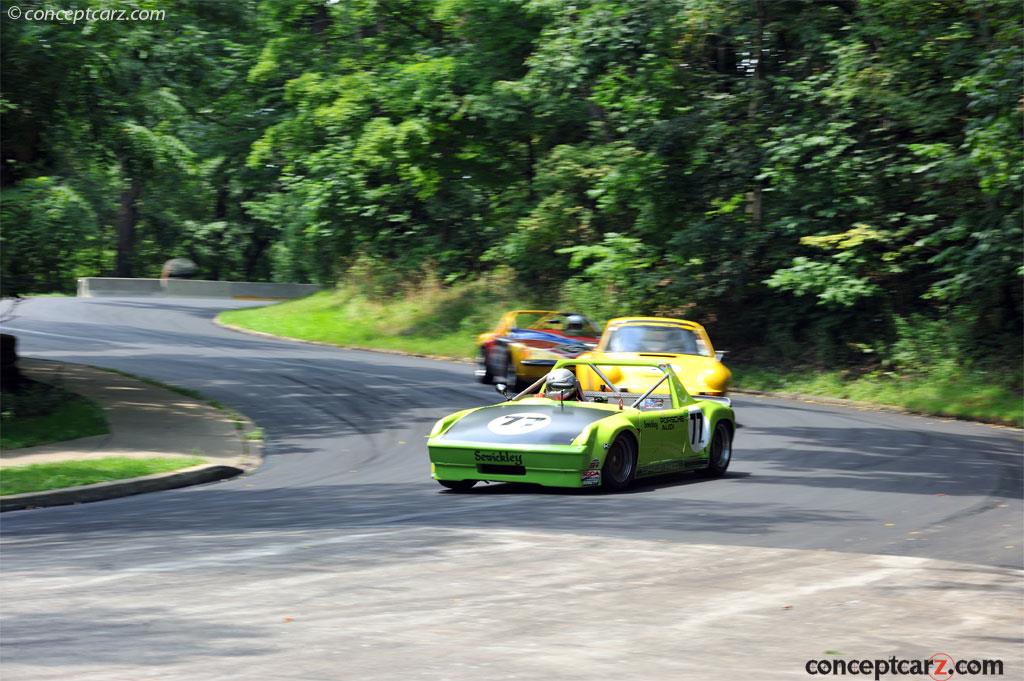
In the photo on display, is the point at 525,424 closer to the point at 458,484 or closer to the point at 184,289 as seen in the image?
the point at 458,484

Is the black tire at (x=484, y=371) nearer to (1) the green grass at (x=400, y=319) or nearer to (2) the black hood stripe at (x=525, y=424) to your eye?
(1) the green grass at (x=400, y=319)

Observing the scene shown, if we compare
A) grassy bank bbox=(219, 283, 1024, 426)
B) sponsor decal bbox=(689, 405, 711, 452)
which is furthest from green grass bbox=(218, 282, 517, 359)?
sponsor decal bbox=(689, 405, 711, 452)

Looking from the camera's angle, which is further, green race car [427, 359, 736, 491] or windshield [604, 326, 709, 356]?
windshield [604, 326, 709, 356]

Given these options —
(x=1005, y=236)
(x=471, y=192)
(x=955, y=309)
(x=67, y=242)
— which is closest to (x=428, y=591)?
(x=67, y=242)

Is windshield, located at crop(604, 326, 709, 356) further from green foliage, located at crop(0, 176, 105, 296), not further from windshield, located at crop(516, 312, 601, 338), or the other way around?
green foliage, located at crop(0, 176, 105, 296)

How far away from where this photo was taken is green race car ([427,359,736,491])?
1315 cm

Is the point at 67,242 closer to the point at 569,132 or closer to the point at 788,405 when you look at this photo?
the point at 788,405

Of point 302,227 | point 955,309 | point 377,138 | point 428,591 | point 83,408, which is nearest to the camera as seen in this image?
point 428,591

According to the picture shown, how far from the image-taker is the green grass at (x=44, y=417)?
17750 mm

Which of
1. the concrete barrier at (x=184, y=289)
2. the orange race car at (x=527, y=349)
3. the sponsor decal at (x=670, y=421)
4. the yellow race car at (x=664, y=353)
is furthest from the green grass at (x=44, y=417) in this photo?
the concrete barrier at (x=184, y=289)

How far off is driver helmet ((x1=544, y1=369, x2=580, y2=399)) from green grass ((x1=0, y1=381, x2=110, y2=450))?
702 centimetres

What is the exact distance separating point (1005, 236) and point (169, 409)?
16040mm

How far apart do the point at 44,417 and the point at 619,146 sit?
18546 mm

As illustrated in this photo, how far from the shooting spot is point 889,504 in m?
13.0
